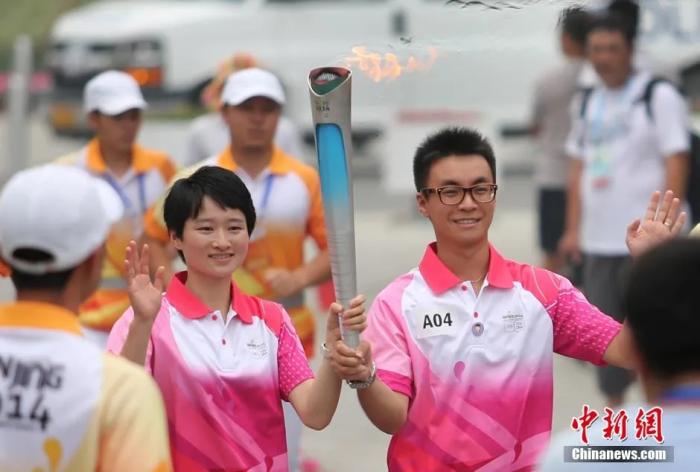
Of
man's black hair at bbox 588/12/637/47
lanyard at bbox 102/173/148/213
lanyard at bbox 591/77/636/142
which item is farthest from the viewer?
lanyard at bbox 591/77/636/142

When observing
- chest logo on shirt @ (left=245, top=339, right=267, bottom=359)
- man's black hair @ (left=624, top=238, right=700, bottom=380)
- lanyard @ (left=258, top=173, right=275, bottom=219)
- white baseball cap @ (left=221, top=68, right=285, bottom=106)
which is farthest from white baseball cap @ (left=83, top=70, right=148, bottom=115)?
man's black hair @ (left=624, top=238, right=700, bottom=380)

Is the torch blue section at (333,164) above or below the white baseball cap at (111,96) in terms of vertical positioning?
below

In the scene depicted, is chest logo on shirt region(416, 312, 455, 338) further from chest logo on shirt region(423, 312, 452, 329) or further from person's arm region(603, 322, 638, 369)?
person's arm region(603, 322, 638, 369)

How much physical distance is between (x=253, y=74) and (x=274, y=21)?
6.07m

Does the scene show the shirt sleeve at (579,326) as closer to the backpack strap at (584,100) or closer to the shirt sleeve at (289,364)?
the shirt sleeve at (289,364)

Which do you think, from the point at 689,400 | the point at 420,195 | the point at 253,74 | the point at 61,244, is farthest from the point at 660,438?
the point at 253,74

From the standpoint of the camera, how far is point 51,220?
265 centimetres

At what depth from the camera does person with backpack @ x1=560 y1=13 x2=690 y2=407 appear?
6.04m

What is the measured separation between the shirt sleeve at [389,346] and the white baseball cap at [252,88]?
180cm

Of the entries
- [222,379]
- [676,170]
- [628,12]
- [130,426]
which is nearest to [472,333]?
[222,379]

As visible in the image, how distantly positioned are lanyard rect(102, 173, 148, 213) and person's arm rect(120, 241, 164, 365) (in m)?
2.22

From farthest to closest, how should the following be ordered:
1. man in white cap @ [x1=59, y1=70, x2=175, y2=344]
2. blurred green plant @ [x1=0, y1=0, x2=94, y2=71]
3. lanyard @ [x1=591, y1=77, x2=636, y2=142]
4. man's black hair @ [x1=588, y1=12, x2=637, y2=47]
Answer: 1. blurred green plant @ [x1=0, y1=0, x2=94, y2=71]
2. lanyard @ [x1=591, y1=77, x2=636, y2=142]
3. man's black hair @ [x1=588, y1=12, x2=637, y2=47]
4. man in white cap @ [x1=59, y1=70, x2=175, y2=344]

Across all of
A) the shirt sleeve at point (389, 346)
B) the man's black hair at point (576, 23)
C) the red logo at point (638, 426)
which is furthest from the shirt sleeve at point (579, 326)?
the man's black hair at point (576, 23)

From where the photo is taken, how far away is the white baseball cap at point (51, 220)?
265 cm
